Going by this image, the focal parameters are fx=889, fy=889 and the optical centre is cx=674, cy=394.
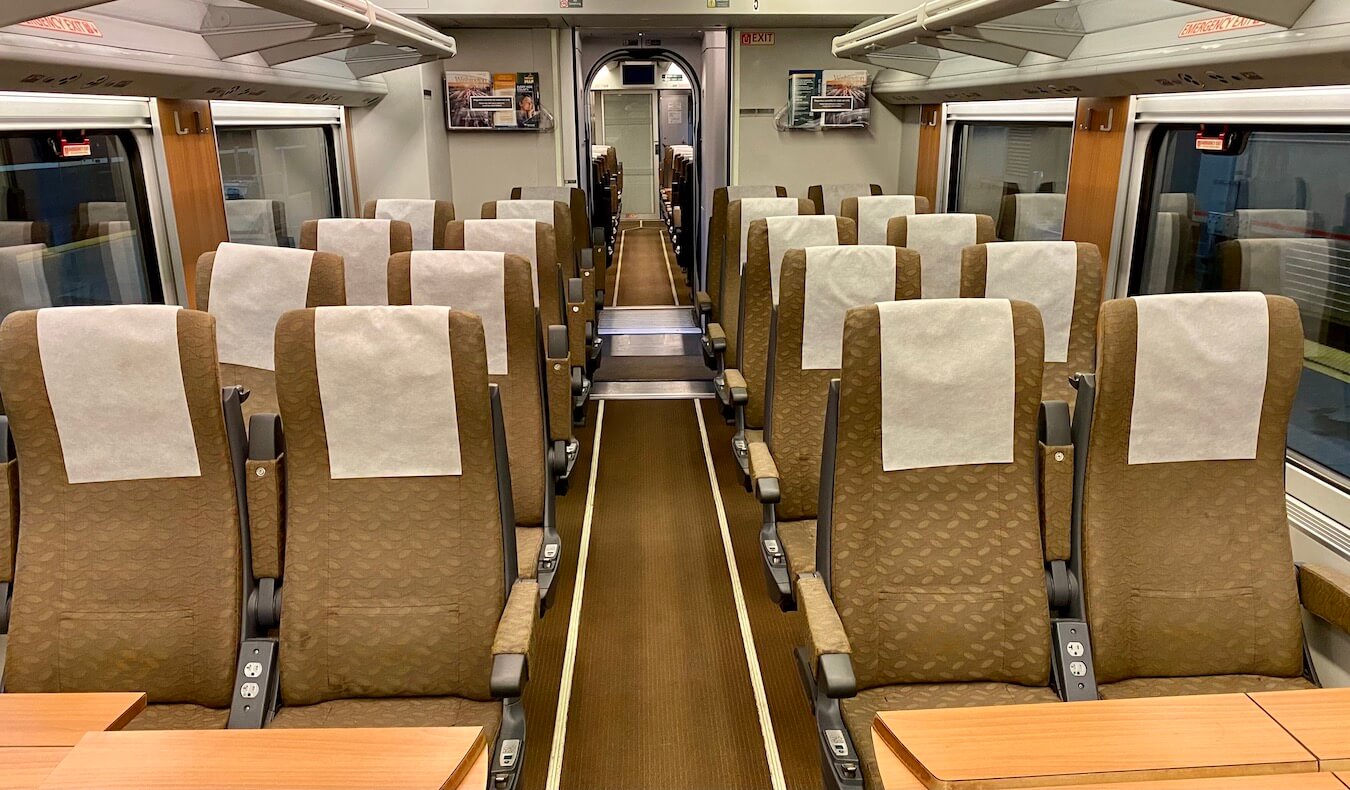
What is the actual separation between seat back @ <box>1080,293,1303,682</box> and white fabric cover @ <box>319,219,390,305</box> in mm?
3295

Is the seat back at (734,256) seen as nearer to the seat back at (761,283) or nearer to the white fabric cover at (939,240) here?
the seat back at (761,283)

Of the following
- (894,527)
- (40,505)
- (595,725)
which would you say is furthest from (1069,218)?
(40,505)

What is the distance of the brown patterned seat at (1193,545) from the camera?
6.93 ft

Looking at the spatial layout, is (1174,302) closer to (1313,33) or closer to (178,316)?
(1313,33)

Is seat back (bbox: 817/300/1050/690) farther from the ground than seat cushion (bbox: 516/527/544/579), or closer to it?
farther from the ground

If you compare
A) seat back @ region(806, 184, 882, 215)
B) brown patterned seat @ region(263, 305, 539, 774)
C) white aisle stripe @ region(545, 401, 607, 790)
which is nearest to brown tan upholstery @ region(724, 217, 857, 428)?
white aisle stripe @ region(545, 401, 607, 790)

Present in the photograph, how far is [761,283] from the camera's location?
3.98 m

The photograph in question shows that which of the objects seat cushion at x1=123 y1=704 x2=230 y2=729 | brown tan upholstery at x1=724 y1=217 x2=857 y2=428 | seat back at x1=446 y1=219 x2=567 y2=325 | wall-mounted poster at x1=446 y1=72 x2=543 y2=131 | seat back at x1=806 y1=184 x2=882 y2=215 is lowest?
seat cushion at x1=123 y1=704 x2=230 y2=729

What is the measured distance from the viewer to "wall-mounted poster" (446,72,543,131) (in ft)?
24.3

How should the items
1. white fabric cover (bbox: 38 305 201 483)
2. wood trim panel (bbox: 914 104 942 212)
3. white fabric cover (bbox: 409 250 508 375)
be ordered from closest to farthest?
1. white fabric cover (bbox: 38 305 201 483)
2. white fabric cover (bbox: 409 250 508 375)
3. wood trim panel (bbox: 914 104 942 212)

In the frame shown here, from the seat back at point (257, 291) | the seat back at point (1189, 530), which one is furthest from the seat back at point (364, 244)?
the seat back at point (1189, 530)

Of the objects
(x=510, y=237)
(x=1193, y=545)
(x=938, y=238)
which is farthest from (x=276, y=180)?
(x=1193, y=545)

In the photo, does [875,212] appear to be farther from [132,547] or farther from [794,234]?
[132,547]

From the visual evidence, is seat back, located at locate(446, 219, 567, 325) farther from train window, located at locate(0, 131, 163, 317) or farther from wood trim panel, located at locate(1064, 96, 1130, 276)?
wood trim panel, located at locate(1064, 96, 1130, 276)
